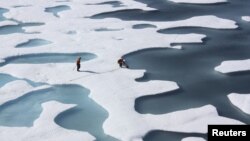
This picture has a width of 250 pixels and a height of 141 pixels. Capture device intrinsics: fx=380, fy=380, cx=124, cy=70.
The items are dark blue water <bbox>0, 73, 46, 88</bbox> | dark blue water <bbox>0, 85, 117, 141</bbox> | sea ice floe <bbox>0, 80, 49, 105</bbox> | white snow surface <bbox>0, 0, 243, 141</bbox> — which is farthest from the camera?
dark blue water <bbox>0, 73, 46, 88</bbox>

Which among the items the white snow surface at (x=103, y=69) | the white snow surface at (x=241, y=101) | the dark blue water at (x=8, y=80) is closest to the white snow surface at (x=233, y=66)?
the white snow surface at (x=241, y=101)

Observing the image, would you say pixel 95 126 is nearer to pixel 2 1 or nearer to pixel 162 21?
pixel 162 21

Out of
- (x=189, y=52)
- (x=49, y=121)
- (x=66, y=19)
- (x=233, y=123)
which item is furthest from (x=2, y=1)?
(x=233, y=123)

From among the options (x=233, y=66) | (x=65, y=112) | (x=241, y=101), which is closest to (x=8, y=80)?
(x=65, y=112)

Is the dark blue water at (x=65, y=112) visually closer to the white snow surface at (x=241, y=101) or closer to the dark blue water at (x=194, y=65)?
the dark blue water at (x=194, y=65)

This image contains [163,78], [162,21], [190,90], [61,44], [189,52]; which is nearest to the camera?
[190,90]

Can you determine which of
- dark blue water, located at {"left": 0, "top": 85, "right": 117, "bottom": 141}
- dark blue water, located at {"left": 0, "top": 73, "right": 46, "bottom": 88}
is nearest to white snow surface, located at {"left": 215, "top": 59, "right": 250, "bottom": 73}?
dark blue water, located at {"left": 0, "top": 85, "right": 117, "bottom": 141}

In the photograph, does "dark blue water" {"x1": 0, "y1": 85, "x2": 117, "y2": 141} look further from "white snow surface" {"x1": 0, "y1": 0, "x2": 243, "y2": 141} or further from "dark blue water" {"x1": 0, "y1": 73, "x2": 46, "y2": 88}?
"dark blue water" {"x1": 0, "y1": 73, "x2": 46, "y2": 88}
